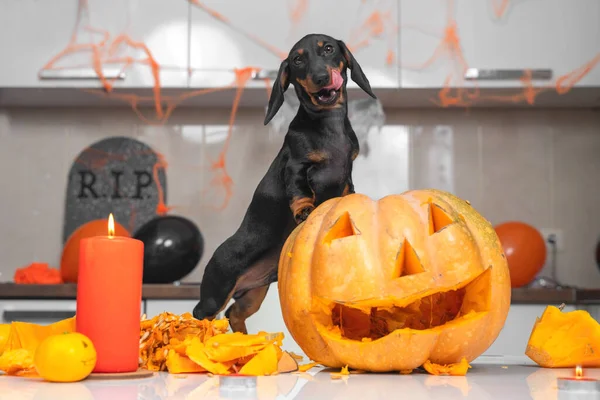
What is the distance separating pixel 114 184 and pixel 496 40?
5.61 ft

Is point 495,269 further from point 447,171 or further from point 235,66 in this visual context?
point 447,171

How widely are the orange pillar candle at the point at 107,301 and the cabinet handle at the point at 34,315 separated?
6.47 ft

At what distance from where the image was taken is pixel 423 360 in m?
0.73

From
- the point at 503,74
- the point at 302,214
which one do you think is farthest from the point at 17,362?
the point at 503,74

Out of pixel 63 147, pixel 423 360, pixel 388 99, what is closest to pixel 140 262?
pixel 423 360

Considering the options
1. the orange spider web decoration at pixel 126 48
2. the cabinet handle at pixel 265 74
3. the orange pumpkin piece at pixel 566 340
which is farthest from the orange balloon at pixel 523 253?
the orange pumpkin piece at pixel 566 340

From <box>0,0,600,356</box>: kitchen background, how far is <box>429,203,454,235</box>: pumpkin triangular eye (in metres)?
1.79

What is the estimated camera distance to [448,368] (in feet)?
2.39

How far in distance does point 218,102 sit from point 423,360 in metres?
2.49

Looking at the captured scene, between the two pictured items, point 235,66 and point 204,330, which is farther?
point 235,66

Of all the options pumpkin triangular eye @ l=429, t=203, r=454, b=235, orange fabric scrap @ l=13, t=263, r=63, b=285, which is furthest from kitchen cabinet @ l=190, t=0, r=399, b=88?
pumpkin triangular eye @ l=429, t=203, r=454, b=235

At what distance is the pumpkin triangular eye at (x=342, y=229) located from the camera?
753 millimetres

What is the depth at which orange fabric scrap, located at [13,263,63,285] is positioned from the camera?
2787mm

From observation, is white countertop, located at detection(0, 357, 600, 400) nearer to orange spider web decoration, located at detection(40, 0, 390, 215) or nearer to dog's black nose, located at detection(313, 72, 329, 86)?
dog's black nose, located at detection(313, 72, 329, 86)
